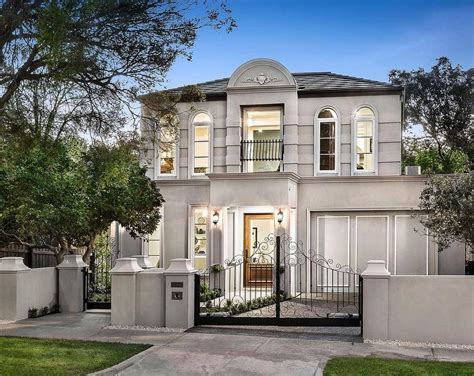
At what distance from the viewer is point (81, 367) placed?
8680mm

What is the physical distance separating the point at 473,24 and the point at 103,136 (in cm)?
1466

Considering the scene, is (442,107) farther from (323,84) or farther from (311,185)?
(311,185)

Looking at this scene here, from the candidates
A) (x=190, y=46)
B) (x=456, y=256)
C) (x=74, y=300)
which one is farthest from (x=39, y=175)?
(x=456, y=256)

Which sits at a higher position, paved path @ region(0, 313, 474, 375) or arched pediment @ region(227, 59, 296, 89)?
arched pediment @ region(227, 59, 296, 89)

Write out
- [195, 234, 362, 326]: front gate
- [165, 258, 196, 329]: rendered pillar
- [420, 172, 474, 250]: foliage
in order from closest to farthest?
[165, 258, 196, 329]: rendered pillar < [195, 234, 362, 326]: front gate < [420, 172, 474, 250]: foliage

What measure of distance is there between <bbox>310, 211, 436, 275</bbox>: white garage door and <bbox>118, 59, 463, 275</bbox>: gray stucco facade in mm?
33

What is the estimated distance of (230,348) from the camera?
10.1 m

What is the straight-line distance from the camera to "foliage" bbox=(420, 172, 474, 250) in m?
15.1

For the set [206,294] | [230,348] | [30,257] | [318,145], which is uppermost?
[318,145]

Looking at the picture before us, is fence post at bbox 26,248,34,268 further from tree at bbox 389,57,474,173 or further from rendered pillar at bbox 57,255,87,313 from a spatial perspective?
tree at bbox 389,57,474,173

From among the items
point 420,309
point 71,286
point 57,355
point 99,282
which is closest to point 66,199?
point 71,286

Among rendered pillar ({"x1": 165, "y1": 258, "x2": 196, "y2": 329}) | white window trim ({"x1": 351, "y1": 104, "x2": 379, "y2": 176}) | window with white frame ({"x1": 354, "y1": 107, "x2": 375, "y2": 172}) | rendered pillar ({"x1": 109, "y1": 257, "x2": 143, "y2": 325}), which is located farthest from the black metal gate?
window with white frame ({"x1": 354, "y1": 107, "x2": 375, "y2": 172})

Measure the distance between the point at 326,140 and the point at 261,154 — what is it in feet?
7.46

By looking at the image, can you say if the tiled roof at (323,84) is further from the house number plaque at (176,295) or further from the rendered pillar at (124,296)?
the house number plaque at (176,295)
